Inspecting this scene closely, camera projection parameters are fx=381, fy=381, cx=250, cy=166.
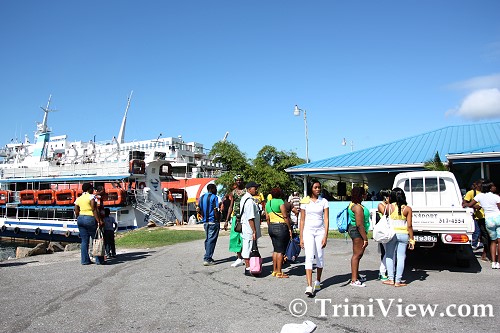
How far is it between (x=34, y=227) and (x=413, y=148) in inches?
988

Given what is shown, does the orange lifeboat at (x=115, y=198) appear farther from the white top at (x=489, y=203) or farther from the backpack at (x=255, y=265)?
the white top at (x=489, y=203)

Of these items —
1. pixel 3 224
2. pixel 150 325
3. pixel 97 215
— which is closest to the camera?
pixel 150 325

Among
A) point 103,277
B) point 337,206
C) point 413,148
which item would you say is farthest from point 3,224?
point 413,148

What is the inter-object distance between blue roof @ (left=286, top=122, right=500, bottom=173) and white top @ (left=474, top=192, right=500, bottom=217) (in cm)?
917

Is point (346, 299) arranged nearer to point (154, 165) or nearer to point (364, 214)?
point (364, 214)

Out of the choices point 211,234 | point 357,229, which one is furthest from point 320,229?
point 211,234

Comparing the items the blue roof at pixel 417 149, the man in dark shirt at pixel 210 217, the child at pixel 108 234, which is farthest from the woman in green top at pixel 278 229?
the blue roof at pixel 417 149

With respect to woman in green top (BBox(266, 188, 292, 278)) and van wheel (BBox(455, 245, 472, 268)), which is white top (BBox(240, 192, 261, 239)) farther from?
van wheel (BBox(455, 245, 472, 268))

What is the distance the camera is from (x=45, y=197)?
89.6 feet

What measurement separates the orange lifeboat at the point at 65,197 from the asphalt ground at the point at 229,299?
18492 millimetres

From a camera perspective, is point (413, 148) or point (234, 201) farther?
point (413, 148)

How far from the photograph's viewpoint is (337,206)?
18.6 m

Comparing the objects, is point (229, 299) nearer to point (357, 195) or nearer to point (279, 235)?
point (279, 235)

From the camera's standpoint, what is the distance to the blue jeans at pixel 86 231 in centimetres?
846
